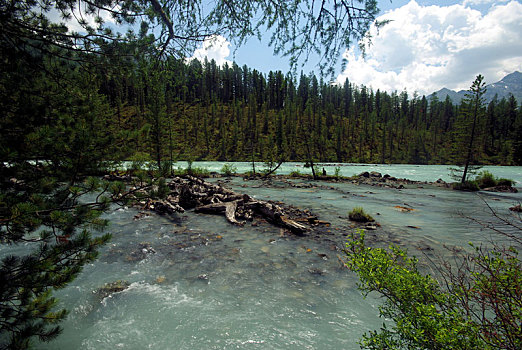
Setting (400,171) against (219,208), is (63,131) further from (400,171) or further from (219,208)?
(400,171)

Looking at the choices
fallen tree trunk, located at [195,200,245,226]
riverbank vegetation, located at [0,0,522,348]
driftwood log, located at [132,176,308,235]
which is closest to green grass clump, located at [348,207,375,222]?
driftwood log, located at [132,176,308,235]

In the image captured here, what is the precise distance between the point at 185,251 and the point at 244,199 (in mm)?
4563

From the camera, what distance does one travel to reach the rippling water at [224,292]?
3.24 meters

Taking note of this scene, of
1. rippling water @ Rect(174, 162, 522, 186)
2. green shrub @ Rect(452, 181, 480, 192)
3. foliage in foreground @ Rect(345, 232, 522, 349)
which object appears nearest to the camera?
foliage in foreground @ Rect(345, 232, 522, 349)

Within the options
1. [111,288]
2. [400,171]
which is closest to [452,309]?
[111,288]

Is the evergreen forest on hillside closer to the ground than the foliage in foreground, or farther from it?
farther from it

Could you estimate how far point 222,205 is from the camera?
10.0m

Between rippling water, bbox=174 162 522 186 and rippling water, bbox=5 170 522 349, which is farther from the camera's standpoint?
rippling water, bbox=174 162 522 186

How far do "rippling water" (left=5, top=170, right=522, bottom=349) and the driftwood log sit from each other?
883mm

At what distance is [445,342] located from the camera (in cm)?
176

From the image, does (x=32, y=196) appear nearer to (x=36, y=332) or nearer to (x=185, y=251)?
(x=36, y=332)

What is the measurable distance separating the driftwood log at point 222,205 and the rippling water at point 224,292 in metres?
0.88

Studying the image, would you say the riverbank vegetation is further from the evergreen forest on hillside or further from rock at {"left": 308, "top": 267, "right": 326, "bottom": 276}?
the evergreen forest on hillside

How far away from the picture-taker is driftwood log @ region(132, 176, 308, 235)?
336 inches
